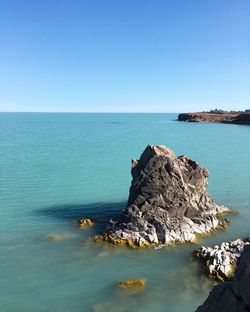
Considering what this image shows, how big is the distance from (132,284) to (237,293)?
49.7 feet

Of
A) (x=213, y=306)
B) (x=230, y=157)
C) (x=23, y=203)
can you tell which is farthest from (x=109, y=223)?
(x=230, y=157)

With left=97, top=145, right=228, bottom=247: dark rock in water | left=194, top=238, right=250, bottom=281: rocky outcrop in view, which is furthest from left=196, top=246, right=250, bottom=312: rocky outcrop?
left=97, top=145, right=228, bottom=247: dark rock in water

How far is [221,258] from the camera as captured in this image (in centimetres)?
3011

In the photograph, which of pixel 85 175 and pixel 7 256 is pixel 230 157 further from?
pixel 7 256

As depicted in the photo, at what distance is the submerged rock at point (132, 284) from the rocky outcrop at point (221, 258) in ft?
16.1

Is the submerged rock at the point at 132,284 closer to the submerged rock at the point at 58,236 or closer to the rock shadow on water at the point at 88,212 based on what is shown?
the submerged rock at the point at 58,236

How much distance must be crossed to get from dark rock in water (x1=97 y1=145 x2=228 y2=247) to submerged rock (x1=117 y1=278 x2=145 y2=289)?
245 inches

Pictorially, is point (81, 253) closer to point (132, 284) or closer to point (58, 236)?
point (58, 236)

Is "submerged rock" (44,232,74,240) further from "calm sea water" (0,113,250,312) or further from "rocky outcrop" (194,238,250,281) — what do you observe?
"rocky outcrop" (194,238,250,281)

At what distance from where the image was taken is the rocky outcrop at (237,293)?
43.4ft

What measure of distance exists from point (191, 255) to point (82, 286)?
30.6ft

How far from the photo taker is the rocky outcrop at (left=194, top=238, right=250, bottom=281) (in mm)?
28891

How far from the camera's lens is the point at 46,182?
5953cm

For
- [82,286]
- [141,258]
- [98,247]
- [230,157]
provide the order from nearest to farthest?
[82,286] → [141,258] → [98,247] → [230,157]
